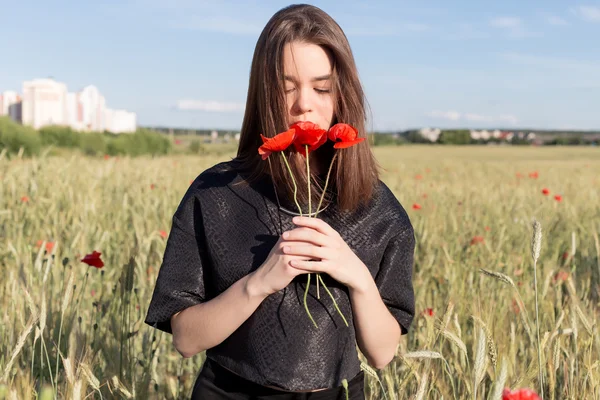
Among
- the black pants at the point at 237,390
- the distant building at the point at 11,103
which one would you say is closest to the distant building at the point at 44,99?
the distant building at the point at 11,103

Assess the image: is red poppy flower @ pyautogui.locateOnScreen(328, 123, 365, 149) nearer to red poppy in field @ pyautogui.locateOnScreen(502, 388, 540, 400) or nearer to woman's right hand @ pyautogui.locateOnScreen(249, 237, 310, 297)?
woman's right hand @ pyautogui.locateOnScreen(249, 237, 310, 297)

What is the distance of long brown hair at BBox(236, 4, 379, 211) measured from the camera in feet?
3.80

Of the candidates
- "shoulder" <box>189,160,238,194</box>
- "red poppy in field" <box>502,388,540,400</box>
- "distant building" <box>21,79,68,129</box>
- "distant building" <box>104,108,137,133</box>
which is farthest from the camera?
"distant building" <box>104,108,137,133</box>

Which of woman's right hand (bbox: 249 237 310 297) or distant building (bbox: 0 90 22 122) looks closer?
woman's right hand (bbox: 249 237 310 297)

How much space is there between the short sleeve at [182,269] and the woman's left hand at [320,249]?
275 mm

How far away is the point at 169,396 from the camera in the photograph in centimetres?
174

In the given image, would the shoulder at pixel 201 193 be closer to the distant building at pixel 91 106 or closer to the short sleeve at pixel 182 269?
the short sleeve at pixel 182 269

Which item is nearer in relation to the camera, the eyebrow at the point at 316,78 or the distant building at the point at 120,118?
the eyebrow at the point at 316,78

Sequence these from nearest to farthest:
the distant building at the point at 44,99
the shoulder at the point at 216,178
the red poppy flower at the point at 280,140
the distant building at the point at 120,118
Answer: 1. the red poppy flower at the point at 280,140
2. the shoulder at the point at 216,178
3. the distant building at the point at 44,99
4. the distant building at the point at 120,118

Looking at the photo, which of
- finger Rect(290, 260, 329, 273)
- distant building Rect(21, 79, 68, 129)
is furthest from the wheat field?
distant building Rect(21, 79, 68, 129)

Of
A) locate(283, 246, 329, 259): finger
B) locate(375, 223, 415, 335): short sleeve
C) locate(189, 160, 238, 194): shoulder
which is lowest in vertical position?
locate(375, 223, 415, 335): short sleeve

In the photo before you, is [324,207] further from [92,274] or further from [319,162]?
[92,274]

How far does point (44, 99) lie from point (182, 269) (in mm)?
41462

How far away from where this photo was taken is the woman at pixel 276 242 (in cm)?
112
